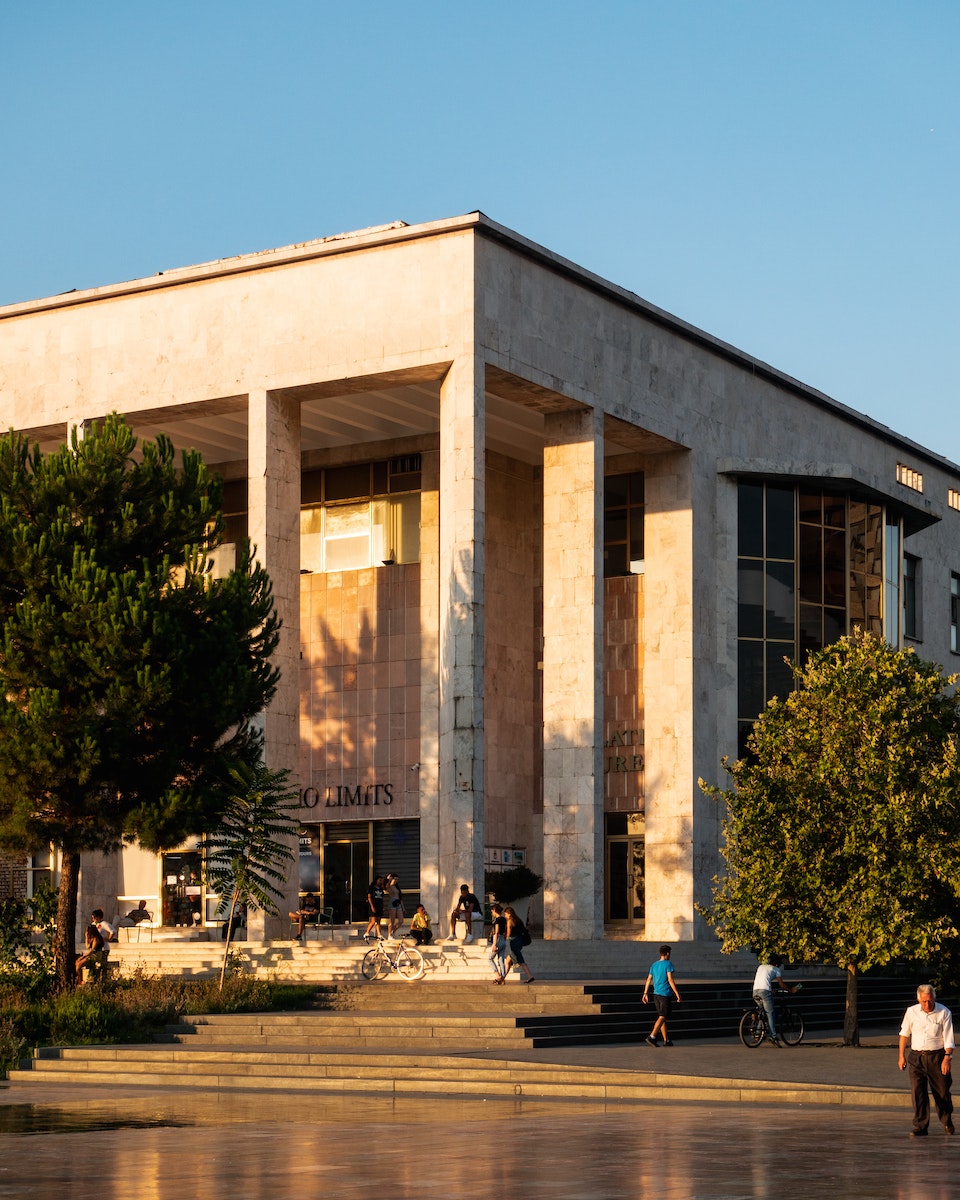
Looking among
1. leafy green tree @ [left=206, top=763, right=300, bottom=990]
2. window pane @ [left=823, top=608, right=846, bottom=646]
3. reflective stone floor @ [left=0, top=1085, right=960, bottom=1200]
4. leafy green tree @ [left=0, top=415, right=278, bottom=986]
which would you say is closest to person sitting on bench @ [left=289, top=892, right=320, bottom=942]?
leafy green tree @ [left=206, top=763, right=300, bottom=990]

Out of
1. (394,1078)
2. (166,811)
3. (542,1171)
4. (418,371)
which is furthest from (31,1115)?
(418,371)

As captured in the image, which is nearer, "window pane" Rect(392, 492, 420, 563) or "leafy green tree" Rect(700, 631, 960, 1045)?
"leafy green tree" Rect(700, 631, 960, 1045)

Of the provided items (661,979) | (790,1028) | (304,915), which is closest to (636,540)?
(304,915)

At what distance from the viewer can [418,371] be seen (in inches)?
1487

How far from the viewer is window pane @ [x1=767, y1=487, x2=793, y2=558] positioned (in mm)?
44531

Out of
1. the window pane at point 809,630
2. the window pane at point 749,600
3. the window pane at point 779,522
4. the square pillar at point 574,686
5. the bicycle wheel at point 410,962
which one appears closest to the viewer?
the bicycle wheel at point 410,962

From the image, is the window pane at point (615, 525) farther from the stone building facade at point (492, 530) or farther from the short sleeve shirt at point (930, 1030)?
the short sleeve shirt at point (930, 1030)

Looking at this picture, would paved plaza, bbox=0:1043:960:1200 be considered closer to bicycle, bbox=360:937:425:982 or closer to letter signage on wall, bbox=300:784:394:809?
bicycle, bbox=360:937:425:982

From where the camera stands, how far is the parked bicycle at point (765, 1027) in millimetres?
26484

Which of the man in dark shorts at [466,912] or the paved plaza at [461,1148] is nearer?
the paved plaza at [461,1148]

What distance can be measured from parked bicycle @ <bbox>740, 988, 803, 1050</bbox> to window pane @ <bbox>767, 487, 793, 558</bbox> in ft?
62.6

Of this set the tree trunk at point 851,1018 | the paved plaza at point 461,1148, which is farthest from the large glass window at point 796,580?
the paved plaza at point 461,1148

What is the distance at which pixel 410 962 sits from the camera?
31.6 meters

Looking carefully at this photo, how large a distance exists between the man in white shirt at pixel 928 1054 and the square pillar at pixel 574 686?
829 inches
